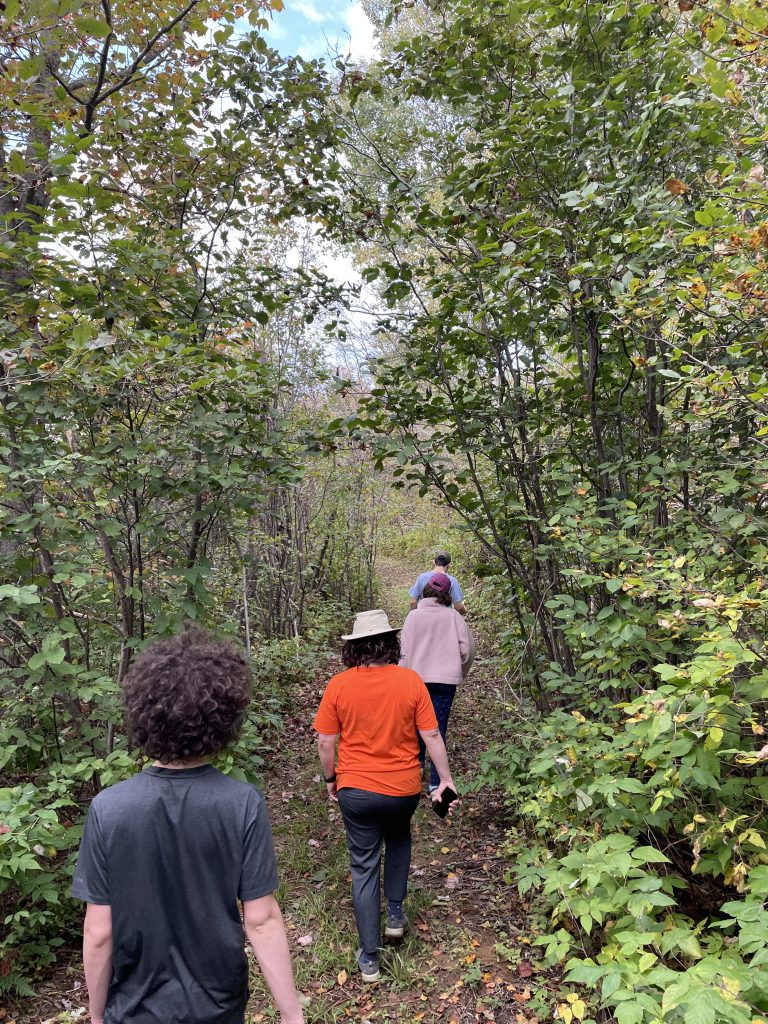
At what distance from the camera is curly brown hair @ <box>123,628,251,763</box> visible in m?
1.60

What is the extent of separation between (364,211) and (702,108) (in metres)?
2.30

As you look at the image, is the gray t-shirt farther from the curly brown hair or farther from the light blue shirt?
the light blue shirt

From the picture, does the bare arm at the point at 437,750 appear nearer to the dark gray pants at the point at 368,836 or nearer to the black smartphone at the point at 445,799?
the black smartphone at the point at 445,799

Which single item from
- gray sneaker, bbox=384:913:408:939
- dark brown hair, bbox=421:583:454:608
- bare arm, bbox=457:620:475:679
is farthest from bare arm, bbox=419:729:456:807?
dark brown hair, bbox=421:583:454:608

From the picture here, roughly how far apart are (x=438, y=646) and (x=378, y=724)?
75.5 inches

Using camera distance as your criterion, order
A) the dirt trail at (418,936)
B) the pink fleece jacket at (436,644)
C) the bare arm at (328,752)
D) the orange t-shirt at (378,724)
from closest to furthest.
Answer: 1. the dirt trail at (418,936)
2. the orange t-shirt at (378,724)
3. the bare arm at (328,752)
4. the pink fleece jacket at (436,644)

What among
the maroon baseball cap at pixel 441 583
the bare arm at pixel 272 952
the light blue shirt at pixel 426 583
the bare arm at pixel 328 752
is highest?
the maroon baseball cap at pixel 441 583

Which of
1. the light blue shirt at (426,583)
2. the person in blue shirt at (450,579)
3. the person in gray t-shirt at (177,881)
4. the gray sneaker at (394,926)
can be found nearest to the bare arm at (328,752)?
the gray sneaker at (394,926)

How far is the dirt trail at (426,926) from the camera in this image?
292 cm

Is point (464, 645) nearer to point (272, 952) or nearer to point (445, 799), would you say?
point (445, 799)

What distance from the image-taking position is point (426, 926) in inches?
137

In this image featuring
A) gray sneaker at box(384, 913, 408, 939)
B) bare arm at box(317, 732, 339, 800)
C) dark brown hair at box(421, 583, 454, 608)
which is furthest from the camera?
dark brown hair at box(421, 583, 454, 608)

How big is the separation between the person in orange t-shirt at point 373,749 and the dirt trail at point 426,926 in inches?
7.7

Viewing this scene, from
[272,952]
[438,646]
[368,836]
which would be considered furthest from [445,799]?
[272,952]
